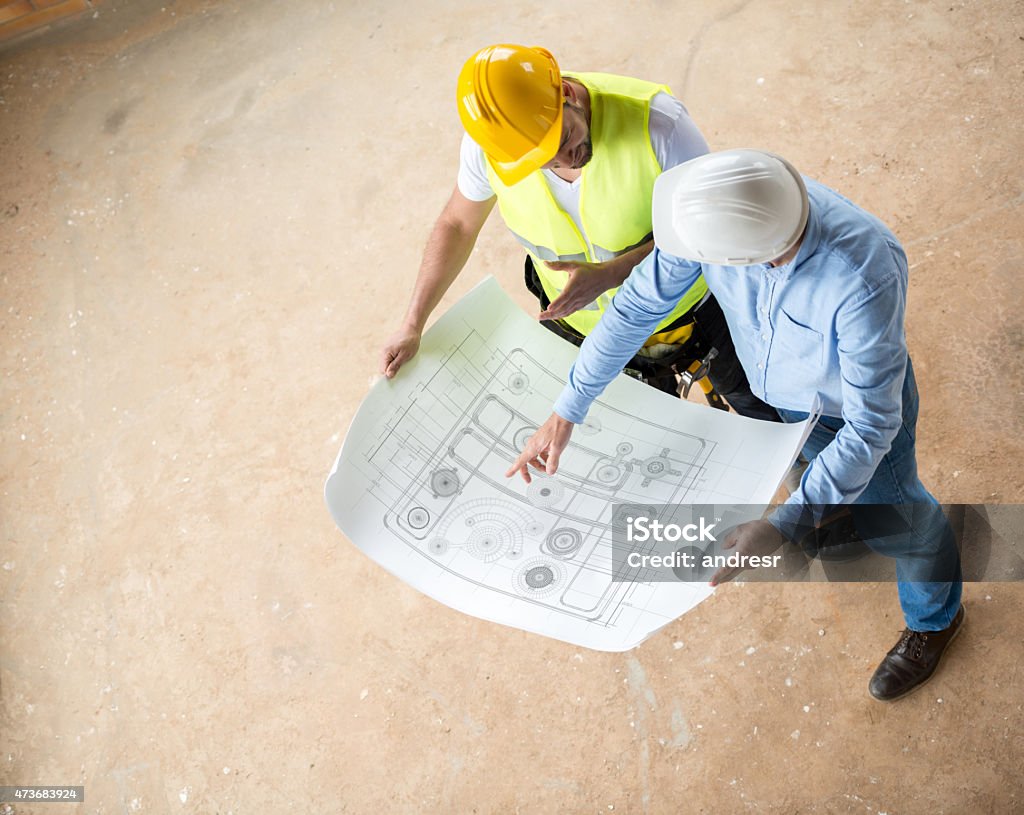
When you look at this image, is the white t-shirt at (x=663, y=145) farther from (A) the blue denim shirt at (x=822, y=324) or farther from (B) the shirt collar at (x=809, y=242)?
(B) the shirt collar at (x=809, y=242)

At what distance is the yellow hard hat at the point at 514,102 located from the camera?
1611 millimetres

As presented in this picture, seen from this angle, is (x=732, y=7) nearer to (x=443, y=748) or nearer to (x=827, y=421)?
(x=827, y=421)

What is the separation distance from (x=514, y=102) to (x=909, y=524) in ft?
4.30

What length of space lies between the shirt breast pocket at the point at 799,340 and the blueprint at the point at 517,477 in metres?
0.20

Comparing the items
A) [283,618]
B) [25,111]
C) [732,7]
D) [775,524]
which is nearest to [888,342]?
[775,524]

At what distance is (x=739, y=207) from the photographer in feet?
4.47

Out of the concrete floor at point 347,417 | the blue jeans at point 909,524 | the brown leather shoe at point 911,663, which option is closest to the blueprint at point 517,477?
the blue jeans at point 909,524

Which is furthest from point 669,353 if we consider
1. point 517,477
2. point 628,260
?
point 517,477

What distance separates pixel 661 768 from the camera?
2.45m

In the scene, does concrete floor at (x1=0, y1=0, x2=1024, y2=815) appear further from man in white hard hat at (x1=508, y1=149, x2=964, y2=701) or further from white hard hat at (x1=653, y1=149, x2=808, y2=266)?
white hard hat at (x1=653, y1=149, x2=808, y2=266)

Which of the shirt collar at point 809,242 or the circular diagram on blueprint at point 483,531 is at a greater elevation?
the shirt collar at point 809,242

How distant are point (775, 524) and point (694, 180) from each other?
683 millimetres

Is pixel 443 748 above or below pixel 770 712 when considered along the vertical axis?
below

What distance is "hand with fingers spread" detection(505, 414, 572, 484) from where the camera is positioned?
1895 millimetres
